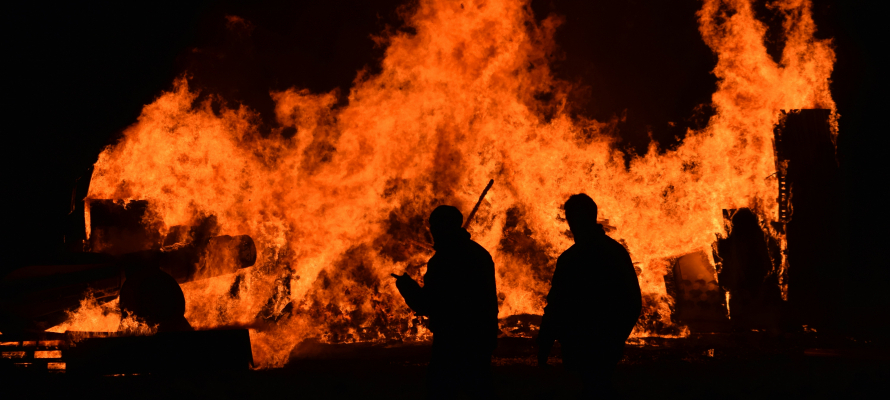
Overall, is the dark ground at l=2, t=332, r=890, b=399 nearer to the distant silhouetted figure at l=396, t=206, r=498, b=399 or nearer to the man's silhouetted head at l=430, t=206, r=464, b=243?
the distant silhouetted figure at l=396, t=206, r=498, b=399

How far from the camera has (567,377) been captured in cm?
468

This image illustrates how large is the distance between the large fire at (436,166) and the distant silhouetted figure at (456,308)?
363 cm

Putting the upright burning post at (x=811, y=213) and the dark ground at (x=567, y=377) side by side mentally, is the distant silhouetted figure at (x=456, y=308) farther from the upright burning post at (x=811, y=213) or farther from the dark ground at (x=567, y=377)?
the upright burning post at (x=811, y=213)

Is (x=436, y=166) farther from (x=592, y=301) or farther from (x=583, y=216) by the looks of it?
(x=592, y=301)

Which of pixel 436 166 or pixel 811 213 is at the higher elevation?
pixel 436 166

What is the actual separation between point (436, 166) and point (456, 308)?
15.0ft

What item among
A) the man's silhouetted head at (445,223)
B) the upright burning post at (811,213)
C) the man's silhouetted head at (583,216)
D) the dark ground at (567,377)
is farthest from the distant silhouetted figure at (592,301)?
the upright burning post at (811,213)

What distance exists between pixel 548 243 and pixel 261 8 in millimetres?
5817

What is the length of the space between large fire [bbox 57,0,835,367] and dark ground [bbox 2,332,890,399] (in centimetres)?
130

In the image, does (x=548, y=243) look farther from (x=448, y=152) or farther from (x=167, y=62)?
(x=167, y=62)

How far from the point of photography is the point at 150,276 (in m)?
5.44

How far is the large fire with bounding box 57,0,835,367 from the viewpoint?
6.75m

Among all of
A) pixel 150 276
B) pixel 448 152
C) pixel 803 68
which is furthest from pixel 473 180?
pixel 803 68

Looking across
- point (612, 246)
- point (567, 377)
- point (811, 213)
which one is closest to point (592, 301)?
point (612, 246)
